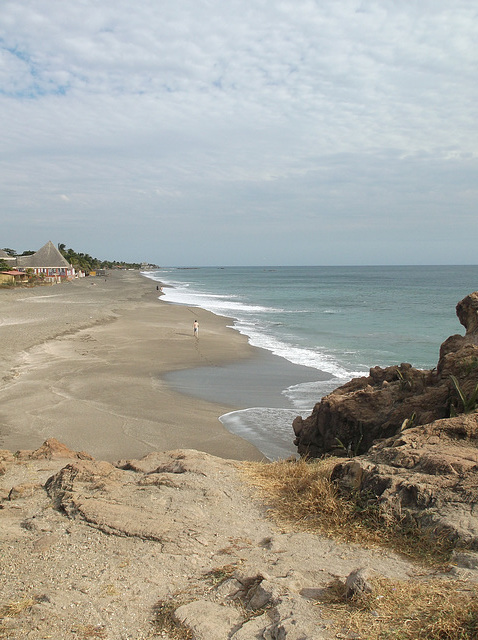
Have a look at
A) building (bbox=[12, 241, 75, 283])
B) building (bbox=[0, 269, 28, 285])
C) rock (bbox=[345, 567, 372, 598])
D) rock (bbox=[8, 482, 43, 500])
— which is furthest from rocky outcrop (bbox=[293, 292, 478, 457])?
building (bbox=[12, 241, 75, 283])

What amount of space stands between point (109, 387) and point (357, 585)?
440 inches

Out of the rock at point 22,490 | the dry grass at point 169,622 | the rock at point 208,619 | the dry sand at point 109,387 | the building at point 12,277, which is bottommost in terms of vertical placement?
the dry sand at point 109,387

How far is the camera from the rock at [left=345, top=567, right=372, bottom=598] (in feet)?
11.9

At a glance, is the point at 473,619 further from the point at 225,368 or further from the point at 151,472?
the point at 225,368

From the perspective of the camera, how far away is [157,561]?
438 cm

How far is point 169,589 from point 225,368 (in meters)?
13.1

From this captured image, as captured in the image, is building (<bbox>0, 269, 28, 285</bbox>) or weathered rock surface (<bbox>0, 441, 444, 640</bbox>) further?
building (<bbox>0, 269, 28, 285</bbox>)

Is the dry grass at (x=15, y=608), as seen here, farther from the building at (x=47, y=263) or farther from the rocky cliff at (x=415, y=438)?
the building at (x=47, y=263)

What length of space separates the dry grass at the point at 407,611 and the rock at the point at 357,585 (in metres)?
0.04

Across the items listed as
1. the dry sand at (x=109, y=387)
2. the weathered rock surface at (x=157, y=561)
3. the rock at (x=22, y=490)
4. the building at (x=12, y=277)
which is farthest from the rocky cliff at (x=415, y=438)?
the building at (x=12, y=277)

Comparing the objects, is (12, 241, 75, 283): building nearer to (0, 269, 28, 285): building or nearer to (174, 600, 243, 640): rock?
(0, 269, 28, 285): building

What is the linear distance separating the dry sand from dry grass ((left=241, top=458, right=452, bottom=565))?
3585mm

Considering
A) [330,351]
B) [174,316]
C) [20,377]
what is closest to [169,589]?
[20,377]

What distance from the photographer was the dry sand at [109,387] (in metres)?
9.95
